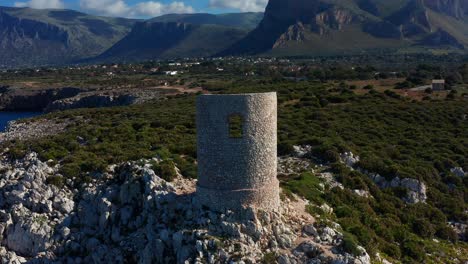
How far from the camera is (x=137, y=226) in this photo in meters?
23.1

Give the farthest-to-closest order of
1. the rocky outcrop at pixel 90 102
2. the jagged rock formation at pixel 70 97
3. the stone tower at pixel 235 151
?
1. the rocky outcrop at pixel 90 102
2. the jagged rock formation at pixel 70 97
3. the stone tower at pixel 235 151

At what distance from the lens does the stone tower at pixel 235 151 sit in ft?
66.5

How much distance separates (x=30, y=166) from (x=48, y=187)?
2.97 meters

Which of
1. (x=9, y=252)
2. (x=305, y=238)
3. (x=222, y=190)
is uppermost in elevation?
(x=222, y=190)

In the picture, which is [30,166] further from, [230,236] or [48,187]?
[230,236]

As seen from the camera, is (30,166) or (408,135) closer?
(30,166)

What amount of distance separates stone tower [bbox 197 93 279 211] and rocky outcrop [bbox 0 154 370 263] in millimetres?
643

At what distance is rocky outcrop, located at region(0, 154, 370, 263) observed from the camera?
20.0 metres

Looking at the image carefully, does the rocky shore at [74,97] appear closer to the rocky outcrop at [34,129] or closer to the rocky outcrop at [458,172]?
the rocky outcrop at [34,129]

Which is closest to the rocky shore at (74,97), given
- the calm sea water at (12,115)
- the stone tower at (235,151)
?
the calm sea water at (12,115)

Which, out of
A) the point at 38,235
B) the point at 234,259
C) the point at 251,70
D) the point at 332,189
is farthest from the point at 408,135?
the point at 251,70

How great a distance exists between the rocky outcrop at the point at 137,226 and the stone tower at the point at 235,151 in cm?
64

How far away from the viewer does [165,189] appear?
23453 millimetres

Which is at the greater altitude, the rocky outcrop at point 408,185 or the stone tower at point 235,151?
the stone tower at point 235,151
